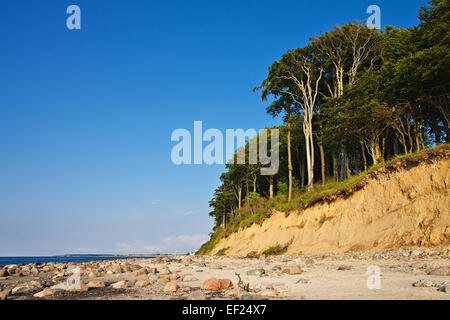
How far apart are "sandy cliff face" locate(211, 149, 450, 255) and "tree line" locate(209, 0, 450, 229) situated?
12.0ft

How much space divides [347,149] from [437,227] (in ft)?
51.4

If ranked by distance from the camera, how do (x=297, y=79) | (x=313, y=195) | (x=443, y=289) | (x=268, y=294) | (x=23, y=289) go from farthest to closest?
1. (x=297, y=79)
2. (x=313, y=195)
3. (x=23, y=289)
4. (x=268, y=294)
5. (x=443, y=289)

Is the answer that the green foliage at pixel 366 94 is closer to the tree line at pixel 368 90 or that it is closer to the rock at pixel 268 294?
the tree line at pixel 368 90

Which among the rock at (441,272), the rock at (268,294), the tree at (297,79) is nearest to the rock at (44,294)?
the rock at (268,294)

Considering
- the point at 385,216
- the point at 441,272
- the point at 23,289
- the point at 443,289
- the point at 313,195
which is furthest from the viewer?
the point at 313,195

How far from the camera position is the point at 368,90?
69.9 ft

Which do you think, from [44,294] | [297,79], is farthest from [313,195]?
[44,294]

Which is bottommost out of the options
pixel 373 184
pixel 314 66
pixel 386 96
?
pixel 373 184

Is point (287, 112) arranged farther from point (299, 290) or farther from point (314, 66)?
point (299, 290)

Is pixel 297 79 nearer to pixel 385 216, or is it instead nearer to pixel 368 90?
pixel 368 90

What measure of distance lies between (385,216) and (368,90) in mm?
10632

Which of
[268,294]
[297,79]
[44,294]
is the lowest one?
[44,294]
